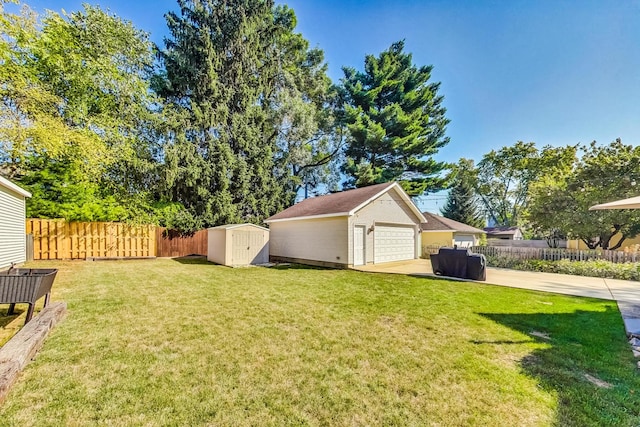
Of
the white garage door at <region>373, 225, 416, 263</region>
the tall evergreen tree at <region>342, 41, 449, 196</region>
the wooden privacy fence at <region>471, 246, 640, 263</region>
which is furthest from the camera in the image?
the tall evergreen tree at <region>342, 41, 449, 196</region>

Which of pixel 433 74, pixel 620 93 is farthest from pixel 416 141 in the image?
pixel 620 93

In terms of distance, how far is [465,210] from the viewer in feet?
92.4

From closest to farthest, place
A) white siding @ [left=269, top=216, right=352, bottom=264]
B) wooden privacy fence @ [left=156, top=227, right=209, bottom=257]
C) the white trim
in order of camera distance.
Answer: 1. the white trim
2. white siding @ [left=269, top=216, right=352, bottom=264]
3. wooden privacy fence @ [left=156, top=227, right=209, bottom=257]

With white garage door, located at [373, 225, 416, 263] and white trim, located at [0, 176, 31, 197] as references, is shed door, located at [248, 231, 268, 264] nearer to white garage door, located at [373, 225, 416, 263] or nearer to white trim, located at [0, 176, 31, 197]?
white garage door, located at [373, 225, 416, 263]

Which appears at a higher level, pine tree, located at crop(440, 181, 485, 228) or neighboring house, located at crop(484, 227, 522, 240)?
pine tree, located at crop(440, 181, 485, 228)

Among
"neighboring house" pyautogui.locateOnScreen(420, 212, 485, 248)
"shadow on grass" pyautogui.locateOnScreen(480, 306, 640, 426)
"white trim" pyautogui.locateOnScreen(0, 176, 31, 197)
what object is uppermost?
"white trim" pyautogui.locateOnScreen(0, 176, 31, 197)

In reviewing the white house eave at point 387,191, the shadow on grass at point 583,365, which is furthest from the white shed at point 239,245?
the shadow on grass at point 583,365

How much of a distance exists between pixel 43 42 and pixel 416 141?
77.0ft

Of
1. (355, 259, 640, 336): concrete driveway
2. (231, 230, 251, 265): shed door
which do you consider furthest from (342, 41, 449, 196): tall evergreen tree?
(355, 259, 640, 336): concrete driveway

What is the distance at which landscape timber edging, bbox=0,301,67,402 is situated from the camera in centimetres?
262

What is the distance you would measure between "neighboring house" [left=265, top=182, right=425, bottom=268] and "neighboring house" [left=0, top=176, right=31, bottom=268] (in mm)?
10302

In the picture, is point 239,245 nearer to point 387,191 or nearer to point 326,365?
point 387,191

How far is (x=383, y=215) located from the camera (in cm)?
1405

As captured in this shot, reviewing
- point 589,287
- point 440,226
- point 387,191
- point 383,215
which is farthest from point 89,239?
point 440,226
